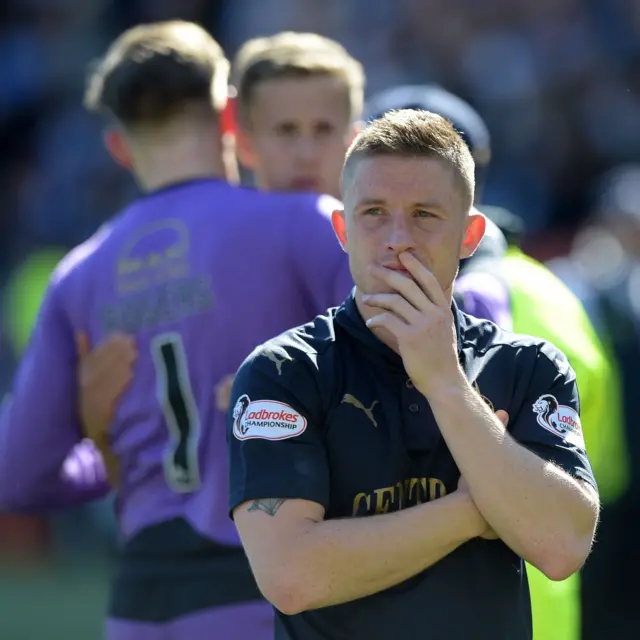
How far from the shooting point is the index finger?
220 cm

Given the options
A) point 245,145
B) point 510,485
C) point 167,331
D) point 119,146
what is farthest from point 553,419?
point 245,145

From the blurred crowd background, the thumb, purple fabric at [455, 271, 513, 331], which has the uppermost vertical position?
the blurred crowd background

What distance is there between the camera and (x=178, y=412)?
3281mm

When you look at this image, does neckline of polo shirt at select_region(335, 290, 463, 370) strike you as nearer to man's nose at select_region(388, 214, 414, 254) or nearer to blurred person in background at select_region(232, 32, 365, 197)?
man's nose at select_region(388, 214, 414, 254)

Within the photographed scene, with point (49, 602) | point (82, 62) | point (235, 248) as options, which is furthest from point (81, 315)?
point (82, 62)

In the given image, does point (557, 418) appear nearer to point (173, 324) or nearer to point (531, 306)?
point (531, 306)

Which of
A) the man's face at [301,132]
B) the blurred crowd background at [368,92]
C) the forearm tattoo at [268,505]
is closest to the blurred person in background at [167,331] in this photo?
the man's face at [301,132]

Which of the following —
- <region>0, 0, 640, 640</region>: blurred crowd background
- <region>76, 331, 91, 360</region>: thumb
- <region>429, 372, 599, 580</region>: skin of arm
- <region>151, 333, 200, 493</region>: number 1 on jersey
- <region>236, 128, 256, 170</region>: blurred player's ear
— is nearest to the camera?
<region>429, 372, 599, 580</region>: skin of arm

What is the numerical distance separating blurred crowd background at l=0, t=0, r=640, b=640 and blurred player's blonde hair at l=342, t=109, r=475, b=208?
22.4 feet

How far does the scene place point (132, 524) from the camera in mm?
3369

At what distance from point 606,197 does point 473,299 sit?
6.26 meters

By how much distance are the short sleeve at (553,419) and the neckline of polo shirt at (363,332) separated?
6.2 inches

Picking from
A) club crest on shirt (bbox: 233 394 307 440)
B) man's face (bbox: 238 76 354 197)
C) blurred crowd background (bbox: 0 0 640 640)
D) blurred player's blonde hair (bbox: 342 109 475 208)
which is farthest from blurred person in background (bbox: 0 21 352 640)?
blurred crowd background (bbox: 0 0 640 640)

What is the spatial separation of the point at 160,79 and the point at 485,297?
1183 millimetres
